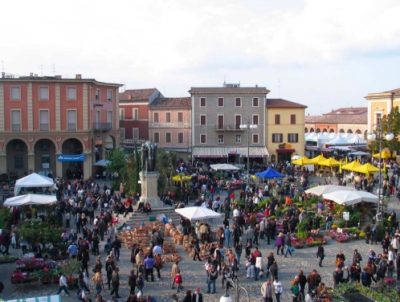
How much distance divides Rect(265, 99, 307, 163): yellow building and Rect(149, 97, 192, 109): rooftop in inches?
310

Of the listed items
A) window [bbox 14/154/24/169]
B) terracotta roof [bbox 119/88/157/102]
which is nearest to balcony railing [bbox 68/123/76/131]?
window [bbox 14/154/24/169]

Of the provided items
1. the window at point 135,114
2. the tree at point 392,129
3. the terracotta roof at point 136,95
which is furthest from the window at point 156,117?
the tree at point 392,129

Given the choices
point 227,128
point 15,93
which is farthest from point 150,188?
point 227,128

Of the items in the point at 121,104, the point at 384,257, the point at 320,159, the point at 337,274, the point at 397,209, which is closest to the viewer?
the point at 337,274

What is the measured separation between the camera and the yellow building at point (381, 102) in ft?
176

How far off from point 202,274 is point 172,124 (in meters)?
35.4

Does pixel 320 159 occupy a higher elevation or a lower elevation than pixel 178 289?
higher

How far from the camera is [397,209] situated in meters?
29.5

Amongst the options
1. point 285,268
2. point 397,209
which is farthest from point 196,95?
point 285,268

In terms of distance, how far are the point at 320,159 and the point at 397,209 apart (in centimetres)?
1125

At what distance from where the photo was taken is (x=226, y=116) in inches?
2014

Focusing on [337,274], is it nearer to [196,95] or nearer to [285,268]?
→ [285,268]

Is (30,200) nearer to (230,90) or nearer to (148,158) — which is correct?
(148,158)

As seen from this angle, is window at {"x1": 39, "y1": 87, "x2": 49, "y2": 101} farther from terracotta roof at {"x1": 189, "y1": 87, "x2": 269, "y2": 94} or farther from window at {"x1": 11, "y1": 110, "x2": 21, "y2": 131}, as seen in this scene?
terracotta roof at {"x1": 189, "y1": 87, "x2": 269, "y2": 94}
